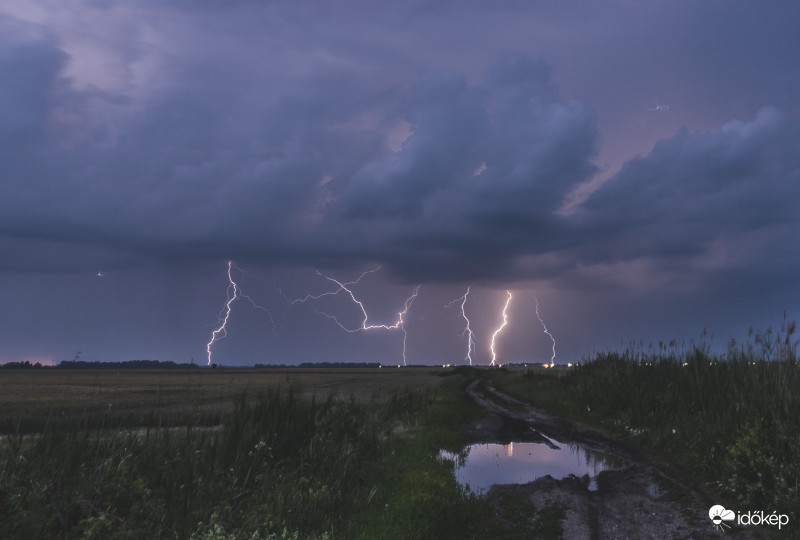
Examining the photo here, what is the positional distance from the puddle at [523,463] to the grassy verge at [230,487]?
36.8 inches

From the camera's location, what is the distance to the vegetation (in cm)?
868


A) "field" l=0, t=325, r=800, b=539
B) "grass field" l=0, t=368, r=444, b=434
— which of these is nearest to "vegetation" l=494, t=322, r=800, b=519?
"field" l=0, t=325, r=800, b=539

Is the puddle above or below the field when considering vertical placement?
below

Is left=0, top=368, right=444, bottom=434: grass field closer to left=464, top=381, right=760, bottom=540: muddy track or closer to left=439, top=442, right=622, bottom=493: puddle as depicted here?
left=439, top=442, right=622, bottom=493: puddle

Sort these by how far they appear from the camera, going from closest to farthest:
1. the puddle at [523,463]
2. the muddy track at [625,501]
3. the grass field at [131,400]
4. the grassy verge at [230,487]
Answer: the grassy verge at [230,487] → the muddy track at [625,501] → the puddle at [523,463] → the grass field at [131,400]

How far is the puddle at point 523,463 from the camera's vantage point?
11.5 metres

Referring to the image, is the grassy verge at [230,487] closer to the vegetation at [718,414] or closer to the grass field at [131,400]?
the grass field at [131,400]

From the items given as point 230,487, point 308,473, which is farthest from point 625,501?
point 230,487

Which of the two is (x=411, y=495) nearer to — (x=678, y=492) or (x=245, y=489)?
(x=245, y=489)

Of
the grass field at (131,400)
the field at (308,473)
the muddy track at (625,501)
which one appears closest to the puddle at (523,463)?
the muddy track at (625,501)

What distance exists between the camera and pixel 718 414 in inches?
479

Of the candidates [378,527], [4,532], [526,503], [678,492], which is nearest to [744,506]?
[678,492]

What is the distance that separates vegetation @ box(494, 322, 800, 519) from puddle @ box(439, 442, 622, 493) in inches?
77.9

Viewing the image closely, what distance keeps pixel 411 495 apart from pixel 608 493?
4.26m
